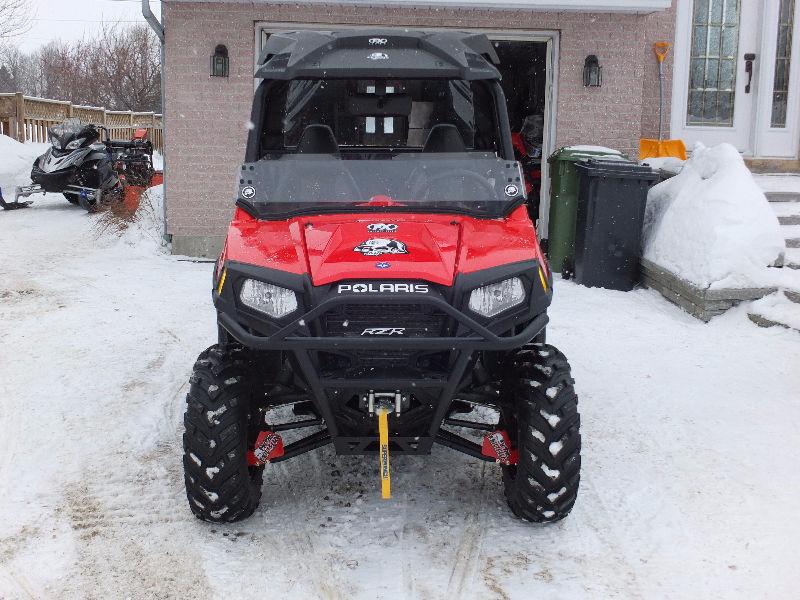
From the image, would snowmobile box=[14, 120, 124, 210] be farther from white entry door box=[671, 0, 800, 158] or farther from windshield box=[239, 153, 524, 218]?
windshield box=[239, 153, 524, 218]

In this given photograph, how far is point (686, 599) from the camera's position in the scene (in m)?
3.14

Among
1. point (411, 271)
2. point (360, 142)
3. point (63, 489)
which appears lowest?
point (63, 489)

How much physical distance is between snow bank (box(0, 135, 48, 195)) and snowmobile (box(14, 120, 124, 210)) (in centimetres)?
137


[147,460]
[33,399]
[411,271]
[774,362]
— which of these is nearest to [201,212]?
[33,399]

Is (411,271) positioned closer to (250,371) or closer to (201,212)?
(250,371)

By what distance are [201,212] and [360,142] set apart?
17.9 feet

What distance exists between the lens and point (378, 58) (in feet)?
13.6

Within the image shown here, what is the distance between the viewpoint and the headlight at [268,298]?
3271mm

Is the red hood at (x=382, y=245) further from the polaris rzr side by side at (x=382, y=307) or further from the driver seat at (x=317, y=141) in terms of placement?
the driver seat at (x=317, y=141)

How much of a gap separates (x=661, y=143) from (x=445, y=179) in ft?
24.3

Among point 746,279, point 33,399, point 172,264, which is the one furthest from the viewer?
point 172,264

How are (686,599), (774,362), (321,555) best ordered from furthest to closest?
1. (774,362)
2. (321,555)
3. (686,599)

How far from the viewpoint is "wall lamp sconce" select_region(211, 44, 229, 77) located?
31.4 ft

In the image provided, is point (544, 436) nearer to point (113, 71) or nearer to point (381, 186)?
point (381, 186)
